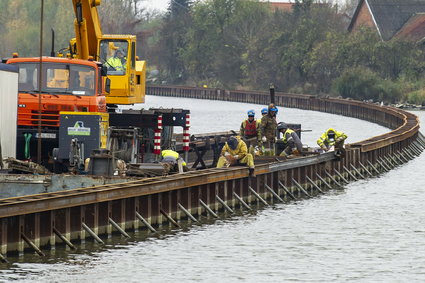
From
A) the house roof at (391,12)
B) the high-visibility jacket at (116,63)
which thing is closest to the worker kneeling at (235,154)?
the high-visibility jacket at (116,63)

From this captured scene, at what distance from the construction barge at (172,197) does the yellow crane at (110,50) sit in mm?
4940

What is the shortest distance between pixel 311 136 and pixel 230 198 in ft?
141

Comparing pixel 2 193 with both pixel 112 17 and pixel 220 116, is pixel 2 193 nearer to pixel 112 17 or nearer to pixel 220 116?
pixel 220 116

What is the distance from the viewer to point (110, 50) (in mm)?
41156

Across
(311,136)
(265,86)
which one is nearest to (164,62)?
(265,86)

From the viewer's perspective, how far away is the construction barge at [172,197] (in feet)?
86.5

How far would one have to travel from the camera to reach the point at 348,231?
33.7 metres

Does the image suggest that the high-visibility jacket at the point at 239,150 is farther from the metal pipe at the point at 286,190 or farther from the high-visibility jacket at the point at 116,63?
the high-visibility jacket at the point at 116,63

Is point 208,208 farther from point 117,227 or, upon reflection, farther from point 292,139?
point 292,139

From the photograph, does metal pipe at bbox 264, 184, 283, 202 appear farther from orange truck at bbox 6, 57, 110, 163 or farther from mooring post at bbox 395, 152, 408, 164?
mooring post at bbox 395, 152, 408, 164

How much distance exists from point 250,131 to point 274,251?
11.9 metres

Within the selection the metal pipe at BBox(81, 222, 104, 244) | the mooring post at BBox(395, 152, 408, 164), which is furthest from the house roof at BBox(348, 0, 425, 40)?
the metal pipe at BBox(81, 222, 104, 244)

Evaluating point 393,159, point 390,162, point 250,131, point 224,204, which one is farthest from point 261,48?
point 224,204

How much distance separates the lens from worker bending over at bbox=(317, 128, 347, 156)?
44062 millimetres
